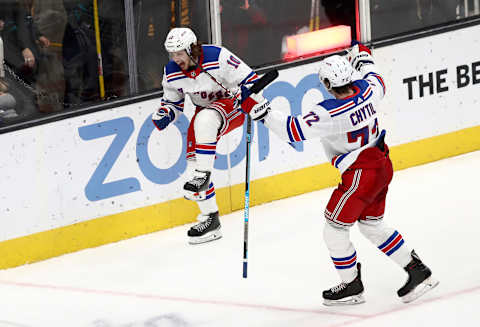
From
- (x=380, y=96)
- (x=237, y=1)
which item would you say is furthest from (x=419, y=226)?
(x=237, y=1)

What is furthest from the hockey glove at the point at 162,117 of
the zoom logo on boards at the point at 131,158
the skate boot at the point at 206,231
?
the skate boot at the point at 206,231

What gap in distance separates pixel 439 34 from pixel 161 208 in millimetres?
2661

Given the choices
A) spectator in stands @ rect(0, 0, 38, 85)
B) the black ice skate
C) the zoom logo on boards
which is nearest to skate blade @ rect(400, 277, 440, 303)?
the black ice skate

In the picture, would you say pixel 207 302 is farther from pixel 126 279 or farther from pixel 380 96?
pixel 380 96

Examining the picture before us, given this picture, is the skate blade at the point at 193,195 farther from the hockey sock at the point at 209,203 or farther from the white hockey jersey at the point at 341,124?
the white hockey jersey at the point at 341,124

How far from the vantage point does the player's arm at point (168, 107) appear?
21.1 ft

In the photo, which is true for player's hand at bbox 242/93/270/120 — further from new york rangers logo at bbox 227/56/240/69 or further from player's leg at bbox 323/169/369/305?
new york rangers logo at bbox 227/56/240/69

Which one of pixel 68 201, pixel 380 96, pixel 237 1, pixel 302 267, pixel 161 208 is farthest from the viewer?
pixel 237 1

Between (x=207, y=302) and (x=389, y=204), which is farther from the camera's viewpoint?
(x=389, y=204)

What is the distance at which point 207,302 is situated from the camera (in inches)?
216

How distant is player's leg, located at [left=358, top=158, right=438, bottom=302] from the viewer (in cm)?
513

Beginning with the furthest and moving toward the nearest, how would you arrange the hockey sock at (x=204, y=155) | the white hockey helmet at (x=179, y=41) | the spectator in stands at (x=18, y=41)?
the hockey sock at (x=204, y=155), the spectator in stands at (x=18, y=41), the white hockey helmet at (x=179, y=41)

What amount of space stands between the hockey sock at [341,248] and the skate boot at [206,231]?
5.15ft

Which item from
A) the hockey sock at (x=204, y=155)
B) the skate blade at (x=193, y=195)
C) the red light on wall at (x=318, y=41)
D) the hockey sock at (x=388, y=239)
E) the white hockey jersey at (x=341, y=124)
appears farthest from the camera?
the red light on wall at (x=318, y=41)
